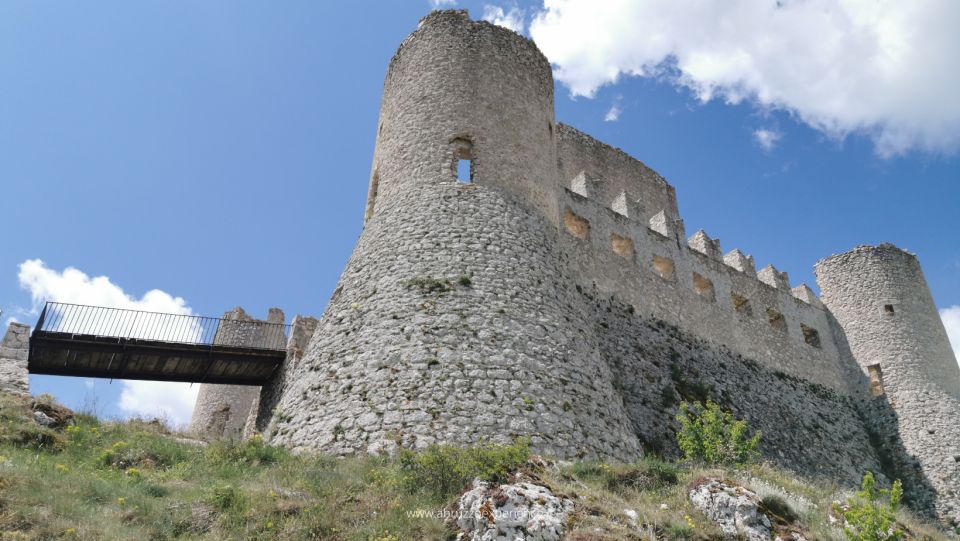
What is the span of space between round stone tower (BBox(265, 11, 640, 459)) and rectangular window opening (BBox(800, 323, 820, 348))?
40.6 ft

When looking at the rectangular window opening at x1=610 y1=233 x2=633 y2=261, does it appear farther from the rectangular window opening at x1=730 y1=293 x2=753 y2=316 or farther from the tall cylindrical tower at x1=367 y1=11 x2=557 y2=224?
the rectangular window opening at x1=730 y1=293 x2=753 y2=316

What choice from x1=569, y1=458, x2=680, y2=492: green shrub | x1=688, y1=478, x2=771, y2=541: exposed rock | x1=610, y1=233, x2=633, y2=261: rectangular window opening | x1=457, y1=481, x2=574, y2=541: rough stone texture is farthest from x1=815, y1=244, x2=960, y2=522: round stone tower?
x1=457, y1=481, x2=574, y2=541: rough stone texture

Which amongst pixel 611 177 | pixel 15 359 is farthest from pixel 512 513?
pixel 611 177

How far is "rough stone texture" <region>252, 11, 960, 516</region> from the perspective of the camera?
1047 centimetres

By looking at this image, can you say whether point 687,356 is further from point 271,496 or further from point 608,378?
point 271,496

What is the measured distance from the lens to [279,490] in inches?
303

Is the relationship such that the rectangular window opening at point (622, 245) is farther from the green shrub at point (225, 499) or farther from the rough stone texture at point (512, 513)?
the green shrub at point (225, 499)

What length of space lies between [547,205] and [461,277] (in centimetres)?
376

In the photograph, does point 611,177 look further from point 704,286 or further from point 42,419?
point 42,419

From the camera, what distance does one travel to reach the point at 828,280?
2608 centimetres

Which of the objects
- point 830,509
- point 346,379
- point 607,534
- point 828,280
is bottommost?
point 607,534

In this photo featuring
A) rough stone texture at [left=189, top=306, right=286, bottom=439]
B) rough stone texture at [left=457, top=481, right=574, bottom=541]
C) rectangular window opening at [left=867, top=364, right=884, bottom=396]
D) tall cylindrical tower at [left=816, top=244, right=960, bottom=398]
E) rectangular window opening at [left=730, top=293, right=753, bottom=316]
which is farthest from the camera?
rectangular window opening at [left=867, top=364, right=884, bottom=396]

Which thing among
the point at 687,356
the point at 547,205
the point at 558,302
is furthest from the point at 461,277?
the point at 687,356

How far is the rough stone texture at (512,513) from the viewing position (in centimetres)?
644
